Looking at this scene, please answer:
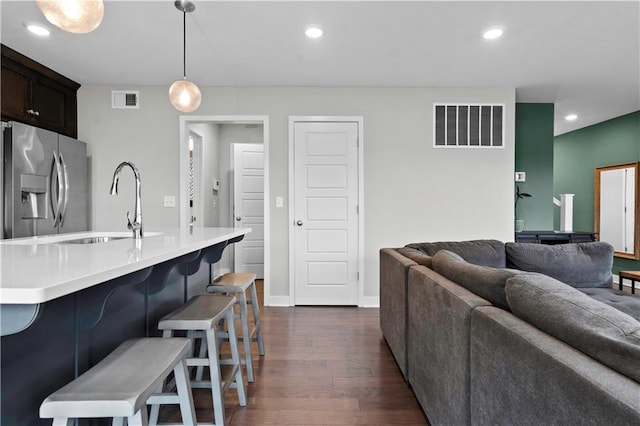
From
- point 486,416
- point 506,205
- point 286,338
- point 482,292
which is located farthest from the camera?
point 506,205

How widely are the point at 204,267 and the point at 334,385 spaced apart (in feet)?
4.05

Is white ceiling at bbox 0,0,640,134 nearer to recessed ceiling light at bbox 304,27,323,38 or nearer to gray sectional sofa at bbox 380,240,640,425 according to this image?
recessed ceiling light at bbox 304,27,323,38

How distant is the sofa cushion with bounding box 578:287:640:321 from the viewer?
2131 millimetres

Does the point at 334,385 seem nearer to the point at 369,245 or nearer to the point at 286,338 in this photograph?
the point at 286,338

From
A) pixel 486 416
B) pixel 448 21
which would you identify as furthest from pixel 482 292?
pixel 448 21

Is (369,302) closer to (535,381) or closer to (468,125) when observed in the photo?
(468,125)

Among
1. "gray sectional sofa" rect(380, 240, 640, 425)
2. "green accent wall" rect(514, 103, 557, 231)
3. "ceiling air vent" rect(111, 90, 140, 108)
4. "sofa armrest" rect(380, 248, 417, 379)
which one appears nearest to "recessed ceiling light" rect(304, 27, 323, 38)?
"sofa armrest" rect(380, 248, 417, 379)

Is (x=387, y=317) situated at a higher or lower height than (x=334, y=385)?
higher

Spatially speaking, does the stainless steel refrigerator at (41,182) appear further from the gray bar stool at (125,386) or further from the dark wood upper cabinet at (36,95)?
the gray bar stool at (125,386)

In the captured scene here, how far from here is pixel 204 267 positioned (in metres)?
2.66

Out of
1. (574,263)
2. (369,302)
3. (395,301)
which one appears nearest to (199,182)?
(369,302)

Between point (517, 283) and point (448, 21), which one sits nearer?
point (517, 283)

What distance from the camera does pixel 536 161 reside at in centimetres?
457

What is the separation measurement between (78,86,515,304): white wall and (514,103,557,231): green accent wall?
25.0 inches
